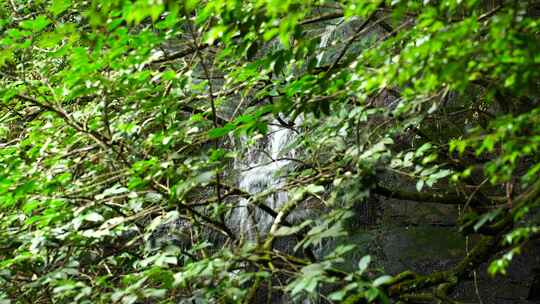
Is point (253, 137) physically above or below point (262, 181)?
above

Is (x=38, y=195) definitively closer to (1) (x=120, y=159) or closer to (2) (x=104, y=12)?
(1) (x=120, y=159)

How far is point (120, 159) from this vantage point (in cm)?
265

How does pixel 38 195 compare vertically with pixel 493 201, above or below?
above

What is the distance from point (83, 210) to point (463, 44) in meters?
1.62

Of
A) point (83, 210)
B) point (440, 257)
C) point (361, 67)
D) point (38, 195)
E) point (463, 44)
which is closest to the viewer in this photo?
point (463, 44)

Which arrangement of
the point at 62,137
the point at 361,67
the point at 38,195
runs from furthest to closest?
the point at 62,137 → the point at 38,195 → the point at 361,67

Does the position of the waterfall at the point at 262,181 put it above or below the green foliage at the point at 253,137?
below

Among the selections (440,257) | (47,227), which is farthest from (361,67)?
(440,257)

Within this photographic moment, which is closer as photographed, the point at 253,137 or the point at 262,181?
the point at 253,137

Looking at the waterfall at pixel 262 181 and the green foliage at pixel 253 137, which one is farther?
the waterfall at pixel 262 181

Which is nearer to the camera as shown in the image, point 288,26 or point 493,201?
point 288,26

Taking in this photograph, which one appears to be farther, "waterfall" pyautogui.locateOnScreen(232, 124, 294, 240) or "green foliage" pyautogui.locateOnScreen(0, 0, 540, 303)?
"waterfall" pyautogui.locateOnScreen(232, 124, 294, 240)

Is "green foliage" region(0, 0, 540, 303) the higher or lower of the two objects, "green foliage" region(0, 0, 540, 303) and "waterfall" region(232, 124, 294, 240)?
the higher

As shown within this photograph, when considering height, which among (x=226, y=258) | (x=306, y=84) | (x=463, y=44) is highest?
(x=463, y=44)
